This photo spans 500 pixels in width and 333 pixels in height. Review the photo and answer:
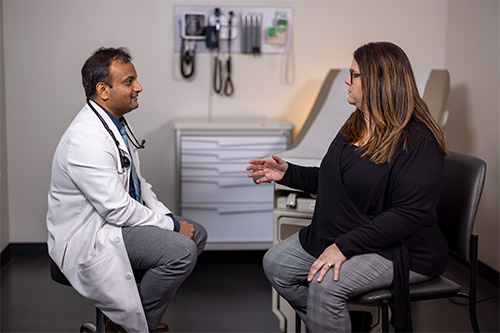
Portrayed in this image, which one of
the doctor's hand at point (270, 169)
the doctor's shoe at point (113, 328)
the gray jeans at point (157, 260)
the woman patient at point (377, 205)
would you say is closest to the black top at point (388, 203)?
the woman patient at point (377, 205)

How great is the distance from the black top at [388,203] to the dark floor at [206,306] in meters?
0.83

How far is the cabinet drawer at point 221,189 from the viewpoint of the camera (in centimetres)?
322

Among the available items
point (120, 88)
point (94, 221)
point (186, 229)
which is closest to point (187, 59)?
point (120, 88)

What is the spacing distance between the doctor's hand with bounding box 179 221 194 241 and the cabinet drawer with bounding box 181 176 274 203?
3.38ft

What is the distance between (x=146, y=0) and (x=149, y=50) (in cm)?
28

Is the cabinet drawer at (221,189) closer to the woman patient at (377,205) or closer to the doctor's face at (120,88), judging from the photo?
the doctor's face at (120,88)

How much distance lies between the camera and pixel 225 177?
323cm

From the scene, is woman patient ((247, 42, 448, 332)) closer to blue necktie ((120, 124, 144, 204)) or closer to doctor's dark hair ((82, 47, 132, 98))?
blue necktie ((120, 124, 144, 204))

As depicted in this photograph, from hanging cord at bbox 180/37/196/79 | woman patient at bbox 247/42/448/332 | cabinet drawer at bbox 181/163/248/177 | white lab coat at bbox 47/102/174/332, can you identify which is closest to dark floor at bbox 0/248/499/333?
cabinet drawer at bbox 181/163/248/177

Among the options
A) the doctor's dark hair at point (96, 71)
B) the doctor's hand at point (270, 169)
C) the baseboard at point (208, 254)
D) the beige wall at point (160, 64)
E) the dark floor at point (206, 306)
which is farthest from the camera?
the baseboard at point (208, 254)

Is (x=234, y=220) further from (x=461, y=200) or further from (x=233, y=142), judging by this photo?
(x=461, y=200)

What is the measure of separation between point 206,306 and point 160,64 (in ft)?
4.72

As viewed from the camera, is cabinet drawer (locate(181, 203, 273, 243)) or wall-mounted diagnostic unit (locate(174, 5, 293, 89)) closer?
cabinet drawer (locate(181, 203, 273, 243))

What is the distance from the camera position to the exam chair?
6.68ft
